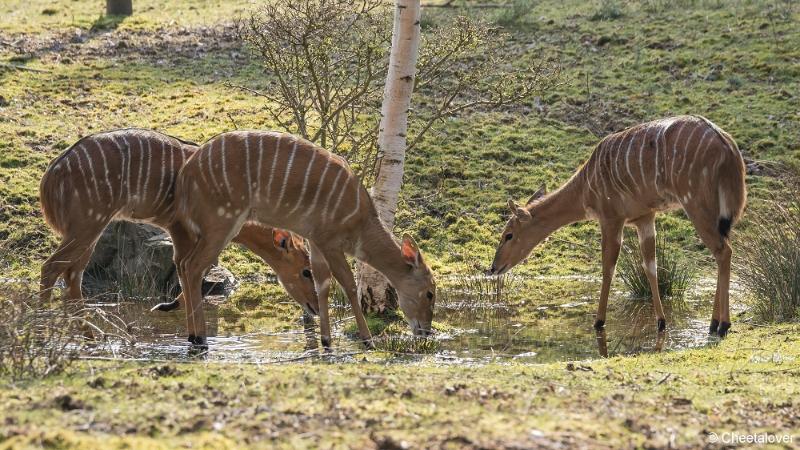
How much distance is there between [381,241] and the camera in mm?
9203

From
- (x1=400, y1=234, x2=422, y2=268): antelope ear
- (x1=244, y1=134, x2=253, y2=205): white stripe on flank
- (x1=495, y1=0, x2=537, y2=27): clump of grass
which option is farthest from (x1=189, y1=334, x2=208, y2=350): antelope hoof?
(x1=495, y1=0, x2=537, y2=27): clump of grass

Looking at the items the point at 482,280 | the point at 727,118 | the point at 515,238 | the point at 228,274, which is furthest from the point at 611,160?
the point at 727,118

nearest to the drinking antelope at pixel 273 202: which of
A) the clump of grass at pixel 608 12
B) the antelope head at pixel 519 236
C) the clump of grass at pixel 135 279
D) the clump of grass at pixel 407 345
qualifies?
the clump of grass at pixel 407 345

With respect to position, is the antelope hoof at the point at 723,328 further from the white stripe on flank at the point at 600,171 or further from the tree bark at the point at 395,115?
the tree bark at the point at 395,115

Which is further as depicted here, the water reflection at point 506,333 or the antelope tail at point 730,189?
the antelope tail at point 730,189

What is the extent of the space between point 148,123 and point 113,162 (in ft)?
21.9

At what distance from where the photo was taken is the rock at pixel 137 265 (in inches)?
441

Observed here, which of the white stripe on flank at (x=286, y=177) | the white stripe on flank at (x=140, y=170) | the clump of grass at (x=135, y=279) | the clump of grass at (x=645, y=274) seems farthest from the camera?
the clump of grass at (x=645, y=274)

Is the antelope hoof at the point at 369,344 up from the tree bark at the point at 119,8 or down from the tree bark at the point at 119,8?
down

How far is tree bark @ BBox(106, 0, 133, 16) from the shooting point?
2148cm

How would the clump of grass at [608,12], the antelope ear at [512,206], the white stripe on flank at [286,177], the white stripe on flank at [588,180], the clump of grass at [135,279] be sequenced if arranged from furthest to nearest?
the clump of grass at [608,12] → the antelope ear at [512,206] → the clump of grass at [135,279] → the white stripe on flank at [588,180] → the white stripe on flank at [286,177]

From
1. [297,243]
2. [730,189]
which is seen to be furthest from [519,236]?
[730,189]

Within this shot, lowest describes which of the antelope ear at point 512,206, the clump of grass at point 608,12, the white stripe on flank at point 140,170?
the antelope ear at point 512,206

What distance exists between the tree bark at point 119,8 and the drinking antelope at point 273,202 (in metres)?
13.5
